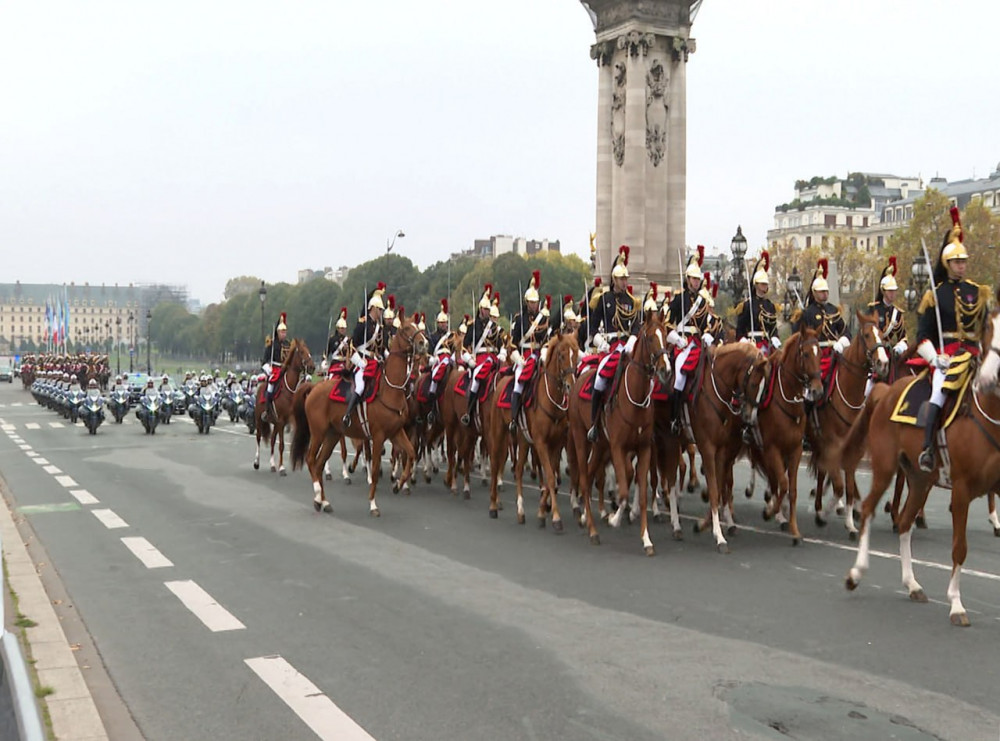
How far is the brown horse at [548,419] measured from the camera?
13.0 meters

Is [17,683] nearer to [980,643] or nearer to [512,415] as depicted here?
[980,643]

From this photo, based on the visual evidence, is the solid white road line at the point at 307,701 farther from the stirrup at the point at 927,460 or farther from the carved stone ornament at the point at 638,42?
the carved stone ornament at the point at 638,42

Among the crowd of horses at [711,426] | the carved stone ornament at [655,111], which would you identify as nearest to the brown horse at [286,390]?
the crowd of horses at [711,426]

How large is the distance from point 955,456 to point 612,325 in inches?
234

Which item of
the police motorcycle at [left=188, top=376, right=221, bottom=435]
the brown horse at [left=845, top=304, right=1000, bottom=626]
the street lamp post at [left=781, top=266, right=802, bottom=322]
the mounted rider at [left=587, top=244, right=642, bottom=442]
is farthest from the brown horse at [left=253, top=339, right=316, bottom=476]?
the police motorcycle at [left=188, top=376, right=221, bottom=435]

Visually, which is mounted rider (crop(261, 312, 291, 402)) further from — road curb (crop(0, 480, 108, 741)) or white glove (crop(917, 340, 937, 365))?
white glove (crop(917, 340, 937, 365))

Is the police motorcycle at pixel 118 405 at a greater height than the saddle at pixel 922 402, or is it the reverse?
the saddle at pixel 922 402

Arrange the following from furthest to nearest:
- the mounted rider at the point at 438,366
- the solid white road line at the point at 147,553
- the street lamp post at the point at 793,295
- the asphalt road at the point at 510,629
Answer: the mounted rider at the point at 438,366
the street lamp post at the point at 793,295
the solid white road line at the point at 147,553
the asphalt road at the point at 510,629

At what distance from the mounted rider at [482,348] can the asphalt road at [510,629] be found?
7.64 ft

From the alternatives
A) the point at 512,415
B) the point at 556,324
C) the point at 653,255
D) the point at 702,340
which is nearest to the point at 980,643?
the point at 702,340

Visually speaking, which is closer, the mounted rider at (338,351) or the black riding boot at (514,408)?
the black riding boot at (514,408)

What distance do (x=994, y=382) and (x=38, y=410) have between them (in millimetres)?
49098

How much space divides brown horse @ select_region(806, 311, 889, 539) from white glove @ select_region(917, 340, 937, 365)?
240cm

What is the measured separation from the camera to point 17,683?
3.59 metres
